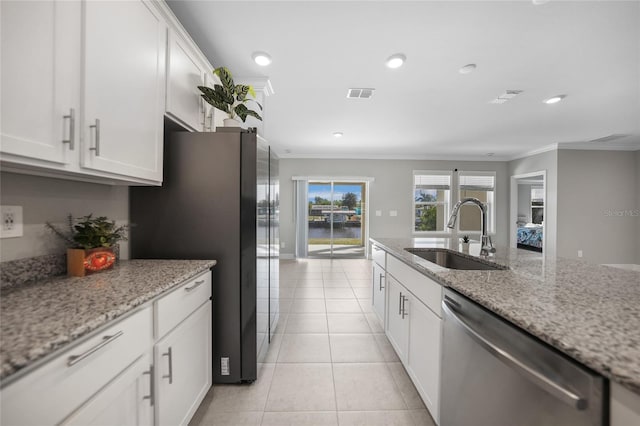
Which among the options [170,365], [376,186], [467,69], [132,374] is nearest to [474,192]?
[376,186]

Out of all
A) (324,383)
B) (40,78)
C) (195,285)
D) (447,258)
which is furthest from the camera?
(447,258)

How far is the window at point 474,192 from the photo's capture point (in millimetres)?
6734

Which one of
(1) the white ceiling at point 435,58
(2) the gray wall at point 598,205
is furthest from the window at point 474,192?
(1) the white ceiling at point 435,58

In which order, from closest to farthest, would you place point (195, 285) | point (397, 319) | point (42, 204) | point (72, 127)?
point (72, 127) → point (42, 204) → point (195, 285) → point (397, 319)

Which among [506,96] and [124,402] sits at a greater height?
[506,96]

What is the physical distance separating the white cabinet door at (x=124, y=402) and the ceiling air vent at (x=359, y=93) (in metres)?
2.96

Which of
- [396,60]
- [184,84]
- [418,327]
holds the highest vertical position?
[396,60]

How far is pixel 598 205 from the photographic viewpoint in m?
5.38

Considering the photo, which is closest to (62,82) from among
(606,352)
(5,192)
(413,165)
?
(5,192)

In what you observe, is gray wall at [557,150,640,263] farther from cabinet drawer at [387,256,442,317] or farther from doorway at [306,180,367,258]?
cabinet drawer at [387,256,442,317]

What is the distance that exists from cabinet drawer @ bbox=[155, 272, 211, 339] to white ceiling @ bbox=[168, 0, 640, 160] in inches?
71.3

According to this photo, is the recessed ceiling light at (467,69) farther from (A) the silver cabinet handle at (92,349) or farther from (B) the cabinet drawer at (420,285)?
(A) the silver cabinet handle at (92,349)

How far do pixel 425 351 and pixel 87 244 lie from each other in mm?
1930

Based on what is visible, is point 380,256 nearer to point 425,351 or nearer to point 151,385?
point 425,351
